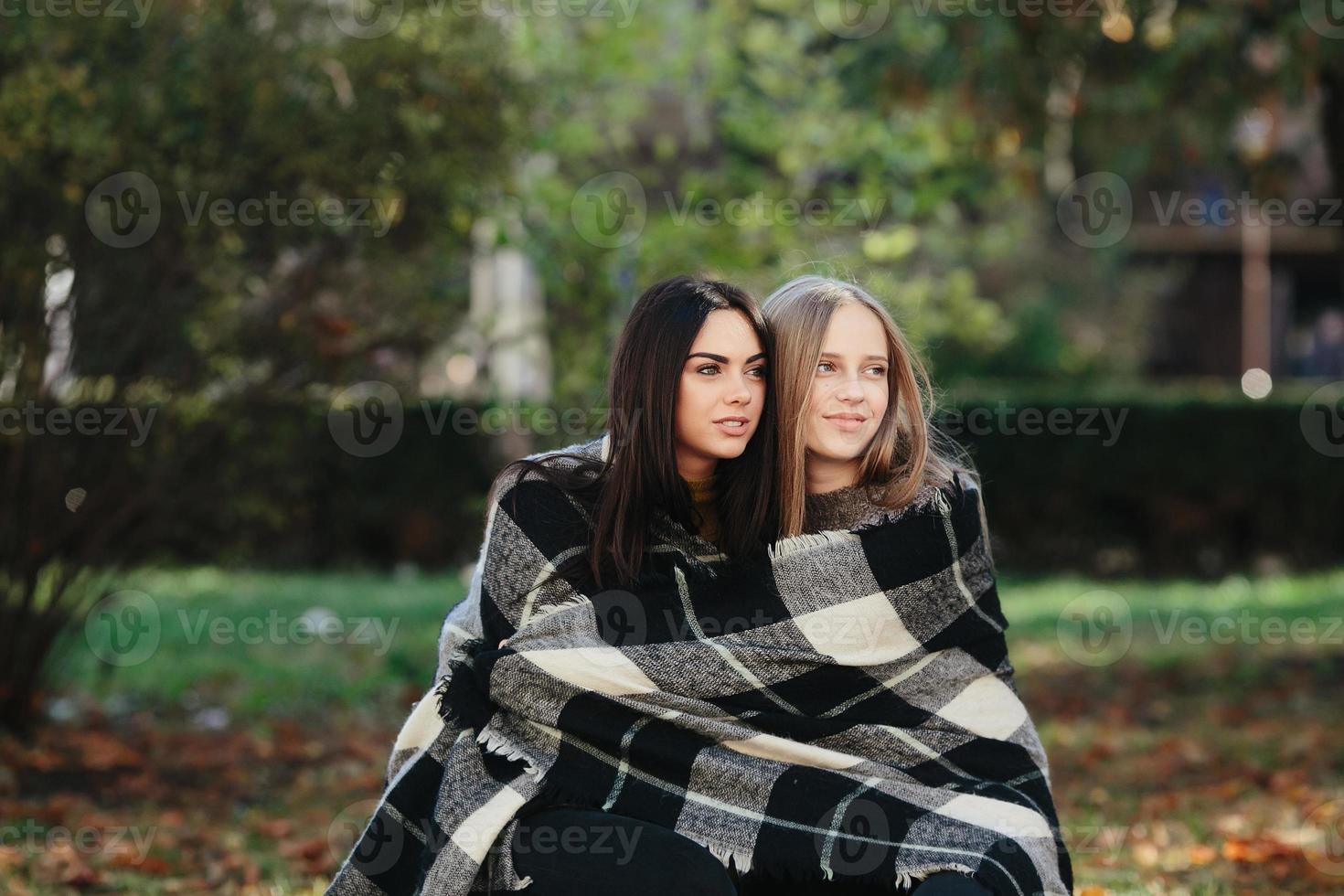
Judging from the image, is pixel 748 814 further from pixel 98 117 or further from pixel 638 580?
pixel 98 117

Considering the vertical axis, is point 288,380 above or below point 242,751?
above

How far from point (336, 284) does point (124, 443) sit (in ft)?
3.46

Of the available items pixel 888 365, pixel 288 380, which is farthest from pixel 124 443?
pixel 888 365

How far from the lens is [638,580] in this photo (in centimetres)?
314

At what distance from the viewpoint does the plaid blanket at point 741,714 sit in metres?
2.97

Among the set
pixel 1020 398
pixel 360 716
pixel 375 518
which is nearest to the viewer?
pixel 360 716
